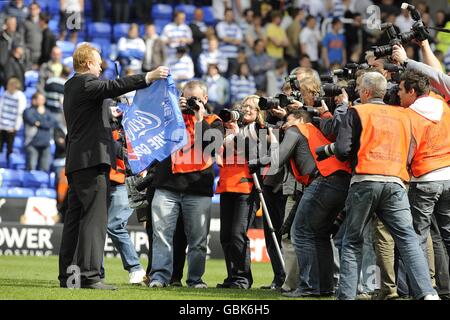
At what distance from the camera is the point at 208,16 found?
26344mm

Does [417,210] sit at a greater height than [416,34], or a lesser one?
lesser

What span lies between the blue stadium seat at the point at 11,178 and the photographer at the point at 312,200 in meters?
11.7

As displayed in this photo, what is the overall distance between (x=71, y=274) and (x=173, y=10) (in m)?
16.6

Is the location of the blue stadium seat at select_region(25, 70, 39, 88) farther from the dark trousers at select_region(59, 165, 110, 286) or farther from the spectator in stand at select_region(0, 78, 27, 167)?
the dark trousers at select_region(59, 165, 110, 286)

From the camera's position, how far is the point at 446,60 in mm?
23000

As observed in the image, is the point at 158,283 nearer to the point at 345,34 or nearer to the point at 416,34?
the point at 416,34

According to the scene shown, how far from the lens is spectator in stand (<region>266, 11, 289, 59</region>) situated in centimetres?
2514

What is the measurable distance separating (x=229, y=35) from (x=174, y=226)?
13967 mm

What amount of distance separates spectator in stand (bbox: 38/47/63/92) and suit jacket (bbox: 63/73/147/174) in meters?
12.5

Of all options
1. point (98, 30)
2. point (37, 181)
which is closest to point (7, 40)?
point (98, 30)

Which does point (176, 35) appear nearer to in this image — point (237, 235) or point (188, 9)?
point (188, 9)

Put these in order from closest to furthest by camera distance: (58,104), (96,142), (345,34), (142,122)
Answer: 1. (96,142)
2. (142,122)
3. (58,104)
4. (345,34)

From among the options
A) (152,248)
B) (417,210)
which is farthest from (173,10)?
(417,210)

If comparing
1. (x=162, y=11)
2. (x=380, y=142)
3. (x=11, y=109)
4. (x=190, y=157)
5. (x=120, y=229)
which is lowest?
(x=120, y=229)
